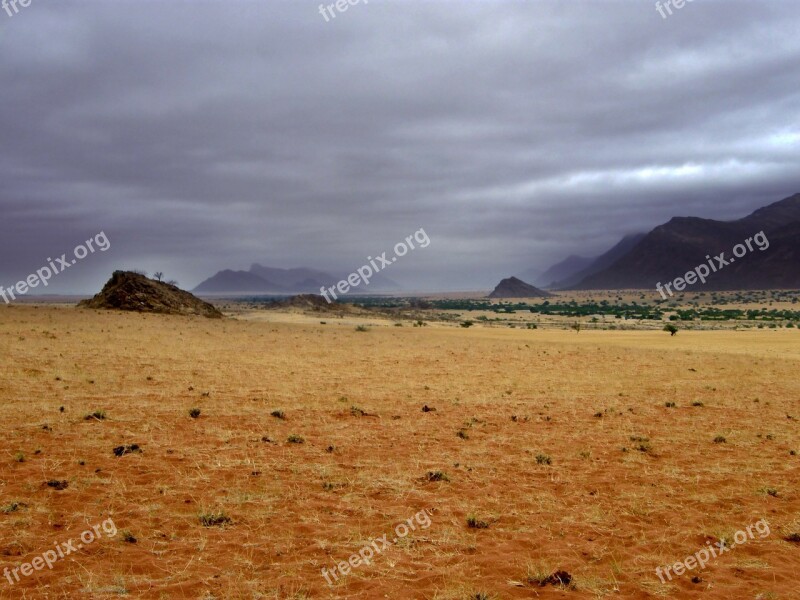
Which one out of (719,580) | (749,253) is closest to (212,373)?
(719,580)

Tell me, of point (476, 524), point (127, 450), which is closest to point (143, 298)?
point (127, 450)

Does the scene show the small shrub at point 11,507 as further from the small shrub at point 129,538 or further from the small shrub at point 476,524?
the small shrub at point 476,524

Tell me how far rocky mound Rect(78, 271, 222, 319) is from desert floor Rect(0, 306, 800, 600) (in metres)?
31.1

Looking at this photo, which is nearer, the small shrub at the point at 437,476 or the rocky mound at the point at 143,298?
the small shrub at the point at 437,476

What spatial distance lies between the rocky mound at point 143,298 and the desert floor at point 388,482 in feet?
102

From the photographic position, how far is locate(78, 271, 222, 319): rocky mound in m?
50.4

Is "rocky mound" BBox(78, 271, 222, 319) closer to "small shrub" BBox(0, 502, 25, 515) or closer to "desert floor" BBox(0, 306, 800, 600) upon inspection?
"desert floor" BBox(0, 306, 800, 600)

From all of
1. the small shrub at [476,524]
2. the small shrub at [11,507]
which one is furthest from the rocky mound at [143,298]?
the small shrub at [476,524]

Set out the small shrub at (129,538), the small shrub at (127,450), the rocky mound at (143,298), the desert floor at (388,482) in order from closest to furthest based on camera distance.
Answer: the desert floor at (388,482)
the small shrub at (129,538)
the small shrub at (127,450)
the rocky mound at (143,298)

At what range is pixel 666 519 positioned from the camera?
7934 millimetres

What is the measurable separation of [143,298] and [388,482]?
48.0 m

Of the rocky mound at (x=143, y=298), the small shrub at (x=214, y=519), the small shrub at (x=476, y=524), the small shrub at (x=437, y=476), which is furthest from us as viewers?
the rocky mound at (x=143, y=298)

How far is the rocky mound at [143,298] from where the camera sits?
50406 millimetres

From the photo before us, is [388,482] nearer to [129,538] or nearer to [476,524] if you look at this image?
[476,524]
